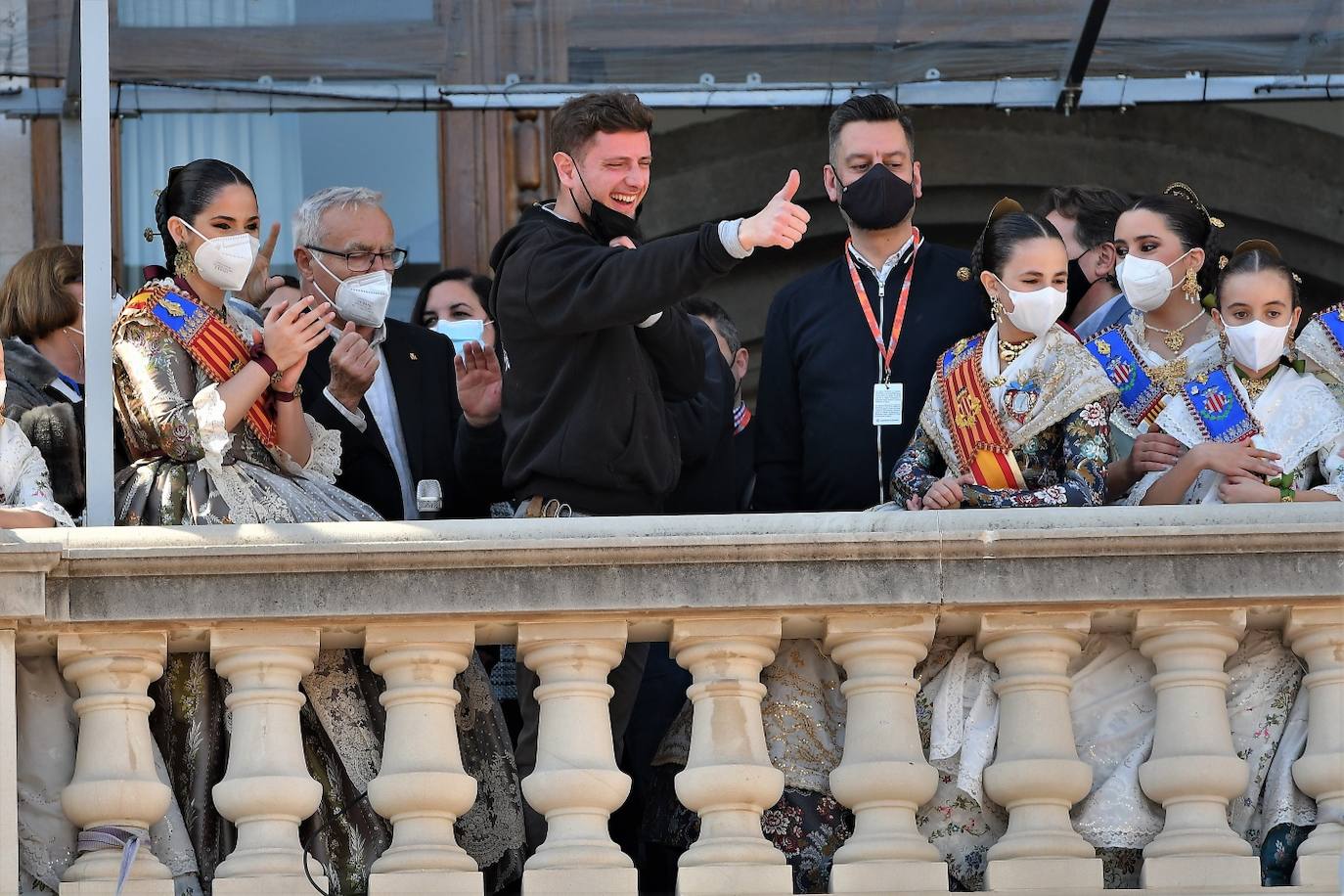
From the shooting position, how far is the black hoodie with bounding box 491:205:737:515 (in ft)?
18.7

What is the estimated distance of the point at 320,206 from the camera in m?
6.73

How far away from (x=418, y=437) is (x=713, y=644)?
1531mm

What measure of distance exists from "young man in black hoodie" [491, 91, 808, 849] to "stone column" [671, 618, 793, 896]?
13.4 inches

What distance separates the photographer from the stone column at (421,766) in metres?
5.12

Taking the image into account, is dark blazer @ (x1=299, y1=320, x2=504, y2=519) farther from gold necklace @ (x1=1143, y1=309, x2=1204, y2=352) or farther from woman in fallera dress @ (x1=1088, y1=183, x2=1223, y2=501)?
gold necklace @ (x1=1143, y1=309, x2=1204, y2=352)

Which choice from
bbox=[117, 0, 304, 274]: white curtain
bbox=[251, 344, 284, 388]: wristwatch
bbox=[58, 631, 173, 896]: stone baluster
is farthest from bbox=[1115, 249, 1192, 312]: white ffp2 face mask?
bbox=[117, 0, 304, 274]: white curtain

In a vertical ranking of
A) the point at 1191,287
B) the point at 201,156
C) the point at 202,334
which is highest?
the point at 201,156

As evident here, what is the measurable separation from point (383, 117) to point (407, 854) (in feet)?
14.7

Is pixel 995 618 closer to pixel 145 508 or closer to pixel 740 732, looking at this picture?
pixel 740 732

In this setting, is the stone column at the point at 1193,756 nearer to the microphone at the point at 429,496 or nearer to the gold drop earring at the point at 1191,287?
the gold drop earring at the point at 1191,287

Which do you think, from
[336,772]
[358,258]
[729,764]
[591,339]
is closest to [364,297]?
[358,258]

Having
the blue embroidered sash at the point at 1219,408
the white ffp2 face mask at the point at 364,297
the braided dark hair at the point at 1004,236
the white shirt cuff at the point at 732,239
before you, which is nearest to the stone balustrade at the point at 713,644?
the white shirt cuff at the point at 732,239

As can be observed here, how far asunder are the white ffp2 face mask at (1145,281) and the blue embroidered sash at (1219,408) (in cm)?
33

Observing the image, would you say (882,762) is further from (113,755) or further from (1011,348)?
(113,755)
